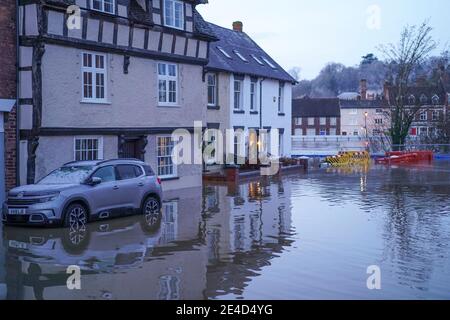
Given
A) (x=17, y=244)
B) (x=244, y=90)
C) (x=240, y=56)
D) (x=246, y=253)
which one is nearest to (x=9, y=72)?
(x=17, y=244)

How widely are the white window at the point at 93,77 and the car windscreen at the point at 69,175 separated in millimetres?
4516

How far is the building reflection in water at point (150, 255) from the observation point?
8.45m

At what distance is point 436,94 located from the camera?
76375mm

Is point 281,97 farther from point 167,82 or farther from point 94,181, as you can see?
point 94,181

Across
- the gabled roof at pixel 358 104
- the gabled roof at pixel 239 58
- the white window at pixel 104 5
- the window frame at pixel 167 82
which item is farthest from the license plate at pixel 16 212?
the gabled roof at pixel 358 104

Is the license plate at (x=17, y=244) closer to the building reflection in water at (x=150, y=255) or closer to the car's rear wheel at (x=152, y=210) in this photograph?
the building reflection in water at (x=150, y=255)

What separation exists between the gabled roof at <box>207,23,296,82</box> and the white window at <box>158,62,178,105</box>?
648 centimetres

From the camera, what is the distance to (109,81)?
63.0 ft

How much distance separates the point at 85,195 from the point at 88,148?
548 centimetres

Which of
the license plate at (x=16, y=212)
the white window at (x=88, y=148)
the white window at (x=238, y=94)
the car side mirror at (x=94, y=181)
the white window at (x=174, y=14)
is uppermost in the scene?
the white window at (x=174, y=14)

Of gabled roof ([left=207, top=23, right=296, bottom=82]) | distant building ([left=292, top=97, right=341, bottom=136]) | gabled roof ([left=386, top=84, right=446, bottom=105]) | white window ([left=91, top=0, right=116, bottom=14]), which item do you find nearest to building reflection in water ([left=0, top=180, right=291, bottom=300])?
white window ([left=91, top=0, right=116, bottom=14])
